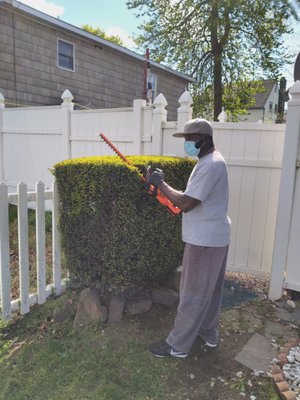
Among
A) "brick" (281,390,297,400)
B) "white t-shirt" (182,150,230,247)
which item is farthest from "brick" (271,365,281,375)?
"white t-shirt" (182,150,230,247)

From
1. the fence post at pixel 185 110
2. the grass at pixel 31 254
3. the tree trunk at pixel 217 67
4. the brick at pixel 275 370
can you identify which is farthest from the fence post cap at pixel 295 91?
the tree trunk at pixel 217 67

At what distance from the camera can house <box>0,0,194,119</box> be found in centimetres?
876

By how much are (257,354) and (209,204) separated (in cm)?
128

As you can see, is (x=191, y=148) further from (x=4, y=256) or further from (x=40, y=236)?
(x=4, y=256)

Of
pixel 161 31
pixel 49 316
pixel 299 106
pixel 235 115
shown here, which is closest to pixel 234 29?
pixel 161 31

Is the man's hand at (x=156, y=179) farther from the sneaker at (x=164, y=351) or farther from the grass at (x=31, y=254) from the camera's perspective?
the grass at (x=31, y=254)

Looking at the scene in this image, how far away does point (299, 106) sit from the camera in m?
3.19

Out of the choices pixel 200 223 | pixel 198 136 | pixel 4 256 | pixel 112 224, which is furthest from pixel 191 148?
pixel 4 256

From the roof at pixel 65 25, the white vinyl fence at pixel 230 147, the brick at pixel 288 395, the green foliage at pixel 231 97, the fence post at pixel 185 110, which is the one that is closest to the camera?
the brick at pixel 288 395

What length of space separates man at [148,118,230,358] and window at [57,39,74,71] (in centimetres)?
930

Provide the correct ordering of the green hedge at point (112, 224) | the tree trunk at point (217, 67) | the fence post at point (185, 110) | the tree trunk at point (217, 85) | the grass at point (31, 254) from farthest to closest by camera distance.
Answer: the tree trunk at point (217, 85) < the tree trunk at point (217, 67) < the fence post at point (185, 110) < the grass at point (31, 254) < the green hedge at point (112, 224)

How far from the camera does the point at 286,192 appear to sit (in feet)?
10.9

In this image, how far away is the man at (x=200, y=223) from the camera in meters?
2.14

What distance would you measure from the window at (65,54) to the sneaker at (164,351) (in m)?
9.73
